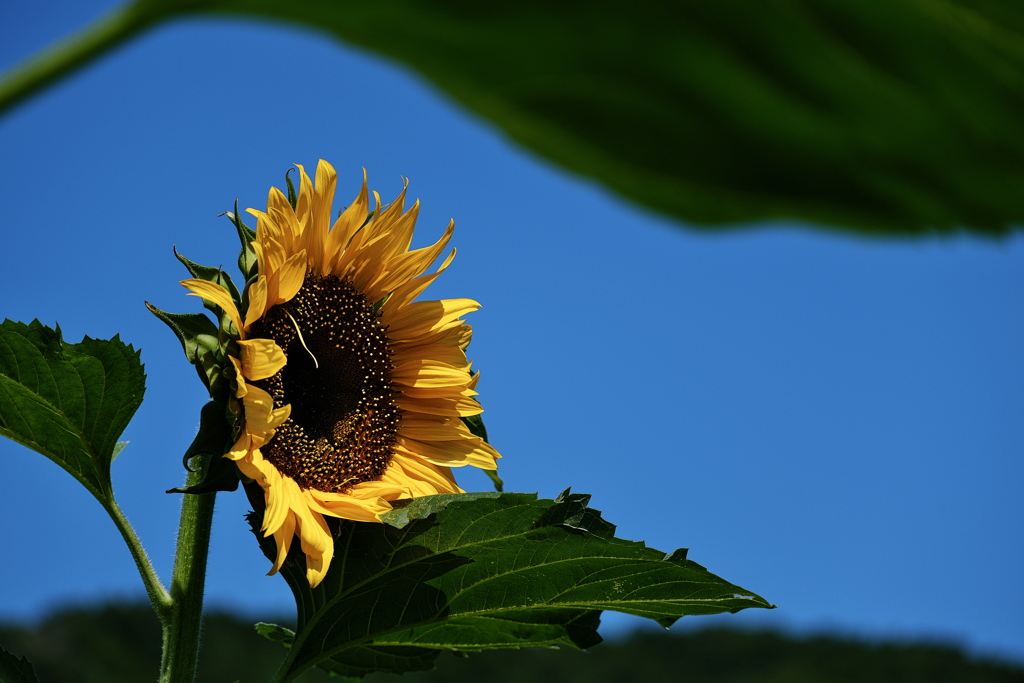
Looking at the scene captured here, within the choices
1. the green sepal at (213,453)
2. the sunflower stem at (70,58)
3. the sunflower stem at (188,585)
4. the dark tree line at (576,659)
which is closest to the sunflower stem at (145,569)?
the sunflower stem at (188,585)

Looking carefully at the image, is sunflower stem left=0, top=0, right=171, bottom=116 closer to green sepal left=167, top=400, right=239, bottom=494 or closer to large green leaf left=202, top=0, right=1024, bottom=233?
large green leaf left=202, top=0, right=1024, bottom=233

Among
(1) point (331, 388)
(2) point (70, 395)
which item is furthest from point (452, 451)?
(2) point (70, 395)

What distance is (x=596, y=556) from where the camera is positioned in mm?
1503

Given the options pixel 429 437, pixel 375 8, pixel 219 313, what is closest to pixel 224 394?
pixel 219 313

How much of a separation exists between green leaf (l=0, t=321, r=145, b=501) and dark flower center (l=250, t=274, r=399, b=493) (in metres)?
0.24

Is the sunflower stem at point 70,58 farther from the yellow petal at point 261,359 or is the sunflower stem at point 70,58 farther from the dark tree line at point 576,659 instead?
the dark tree line at point 576,659

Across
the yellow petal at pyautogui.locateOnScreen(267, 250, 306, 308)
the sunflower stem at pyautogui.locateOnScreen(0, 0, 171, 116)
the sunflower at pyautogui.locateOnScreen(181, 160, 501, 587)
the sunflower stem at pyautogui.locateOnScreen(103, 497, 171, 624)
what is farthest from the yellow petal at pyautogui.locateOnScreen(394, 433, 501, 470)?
the sunflower stem at pyautogui.locateOnScreen(0, 0, 171, 116)

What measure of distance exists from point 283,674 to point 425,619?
26 centimetres

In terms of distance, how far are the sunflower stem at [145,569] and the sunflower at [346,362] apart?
0.23 m

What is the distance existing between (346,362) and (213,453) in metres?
0.41

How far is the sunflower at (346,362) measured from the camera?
5.12ft

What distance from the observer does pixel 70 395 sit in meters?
1.58

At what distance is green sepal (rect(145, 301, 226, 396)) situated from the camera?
1.52 m

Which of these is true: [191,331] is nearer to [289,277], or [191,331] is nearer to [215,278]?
[215,278]
